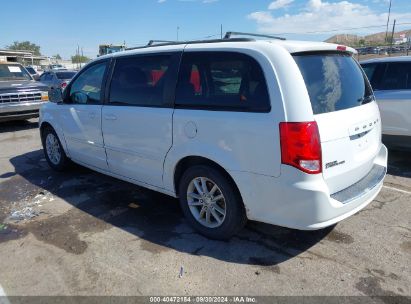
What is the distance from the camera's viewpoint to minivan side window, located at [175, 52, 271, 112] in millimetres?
3168

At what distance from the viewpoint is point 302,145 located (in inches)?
115

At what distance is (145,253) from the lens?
356 centimetres

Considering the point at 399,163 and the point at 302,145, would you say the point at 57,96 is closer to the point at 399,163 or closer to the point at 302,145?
the point at 302,145

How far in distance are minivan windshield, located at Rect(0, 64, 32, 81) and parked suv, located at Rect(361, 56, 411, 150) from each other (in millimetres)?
9846

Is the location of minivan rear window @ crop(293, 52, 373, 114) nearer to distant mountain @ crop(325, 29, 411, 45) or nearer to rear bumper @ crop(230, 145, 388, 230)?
rear bumper @ crop(230, 145, 388, 230)

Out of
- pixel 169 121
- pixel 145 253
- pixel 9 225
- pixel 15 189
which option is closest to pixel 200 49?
pixel 169 121

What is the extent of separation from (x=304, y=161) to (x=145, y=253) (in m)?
1.73

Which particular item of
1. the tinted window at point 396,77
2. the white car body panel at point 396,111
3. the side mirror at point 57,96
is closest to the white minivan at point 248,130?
the side mirror at point 57,96

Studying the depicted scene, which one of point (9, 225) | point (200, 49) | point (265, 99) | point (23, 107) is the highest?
point (200, 49)

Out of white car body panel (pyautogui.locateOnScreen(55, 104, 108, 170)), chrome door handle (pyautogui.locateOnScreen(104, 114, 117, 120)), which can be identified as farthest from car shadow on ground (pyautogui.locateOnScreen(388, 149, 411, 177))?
white car body panel (pyautogui.locateOnScreen(55, 104, 108, 170))

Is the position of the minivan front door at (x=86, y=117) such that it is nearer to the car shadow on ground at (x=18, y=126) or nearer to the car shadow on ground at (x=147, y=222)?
the car shadow on ground at (x=147, y=222)

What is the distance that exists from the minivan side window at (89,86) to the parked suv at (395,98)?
14.1 ft

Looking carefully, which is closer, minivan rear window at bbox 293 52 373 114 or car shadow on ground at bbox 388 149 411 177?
minivan rear window at bbox 293 52 373 114

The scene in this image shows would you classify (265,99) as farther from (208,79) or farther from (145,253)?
(145,253)
